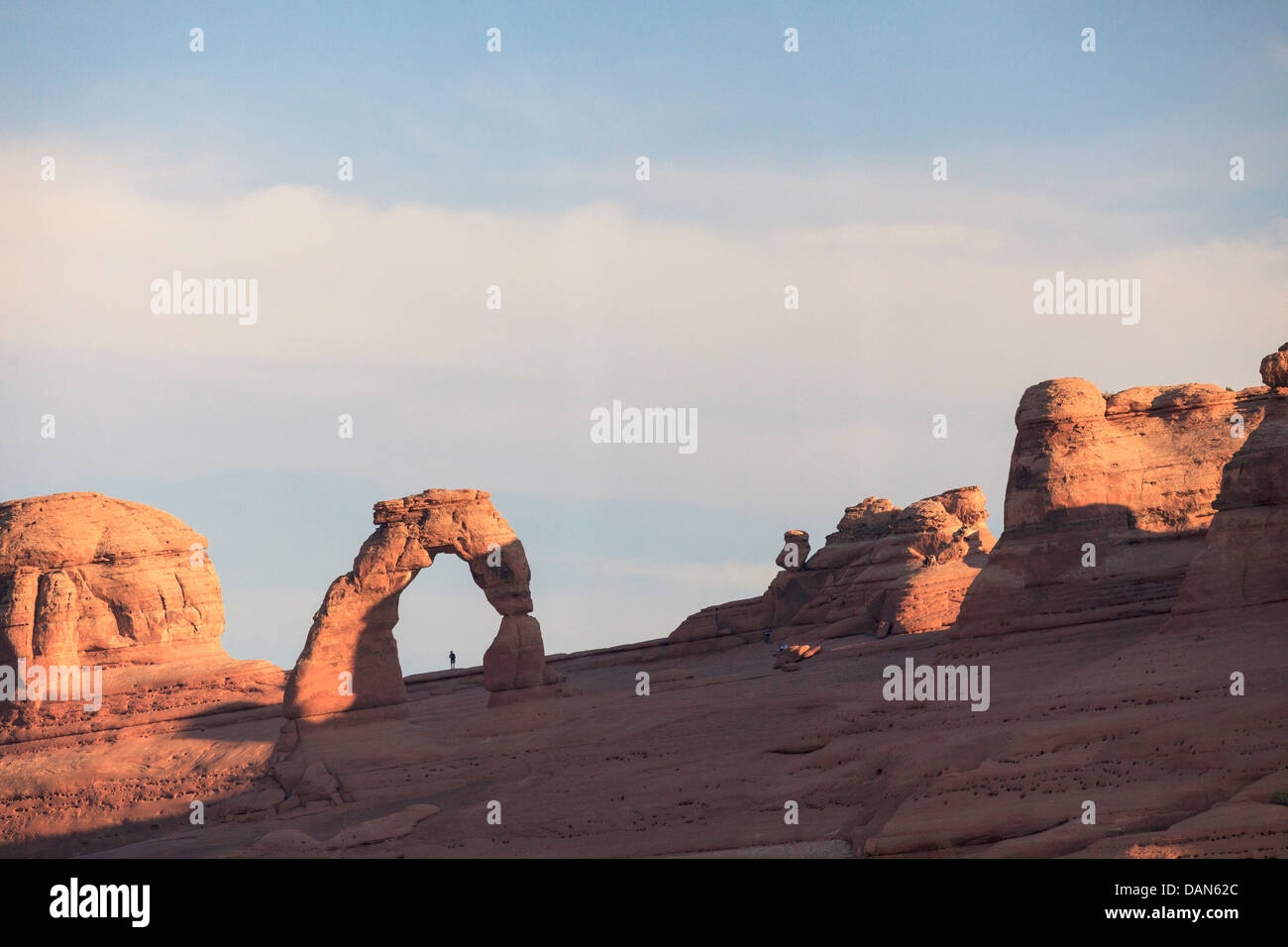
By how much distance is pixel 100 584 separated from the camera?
53062mm

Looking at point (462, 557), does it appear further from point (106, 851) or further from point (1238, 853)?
point (1238, 853)

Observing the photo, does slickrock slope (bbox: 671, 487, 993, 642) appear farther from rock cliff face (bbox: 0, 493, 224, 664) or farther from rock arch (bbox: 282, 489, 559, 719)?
rock cliff face (bbox: 0, 493, 224, 664)

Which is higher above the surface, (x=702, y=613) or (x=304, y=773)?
(x=702, y=613)

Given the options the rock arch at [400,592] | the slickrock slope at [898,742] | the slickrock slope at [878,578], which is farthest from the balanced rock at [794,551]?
the rock arch at [400,592]

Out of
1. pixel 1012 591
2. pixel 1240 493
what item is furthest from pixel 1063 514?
pixel 1240 493

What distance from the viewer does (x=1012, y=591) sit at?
4388cm

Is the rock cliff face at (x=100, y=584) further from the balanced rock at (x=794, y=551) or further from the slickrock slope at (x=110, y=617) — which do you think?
the balanced rock at (x=794, y=551)

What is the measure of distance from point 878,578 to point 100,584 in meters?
27.1

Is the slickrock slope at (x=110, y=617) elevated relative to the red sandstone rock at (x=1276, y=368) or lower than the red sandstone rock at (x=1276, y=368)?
lower

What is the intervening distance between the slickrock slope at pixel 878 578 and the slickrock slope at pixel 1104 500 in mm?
10530

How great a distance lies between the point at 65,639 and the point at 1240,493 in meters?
34.7

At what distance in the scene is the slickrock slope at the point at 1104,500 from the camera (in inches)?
1705

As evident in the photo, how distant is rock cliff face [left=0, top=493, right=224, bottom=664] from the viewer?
2050 inches
